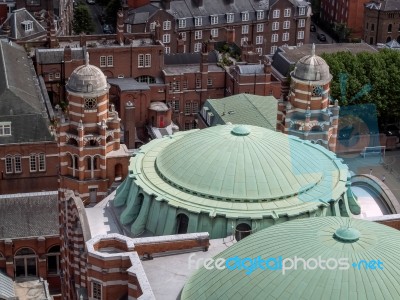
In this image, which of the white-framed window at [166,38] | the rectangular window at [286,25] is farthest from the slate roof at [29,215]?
the rectangular window at [286,25]

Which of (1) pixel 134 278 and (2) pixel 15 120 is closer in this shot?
(1) pixel 134 278

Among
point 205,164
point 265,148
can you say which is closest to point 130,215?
point 205,164

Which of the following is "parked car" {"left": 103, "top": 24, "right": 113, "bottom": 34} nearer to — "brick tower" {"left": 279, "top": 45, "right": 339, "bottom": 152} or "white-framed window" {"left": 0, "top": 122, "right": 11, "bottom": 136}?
"white-framed window" {"left": 0, "top": 122, "right": 11, "bottom": 136}

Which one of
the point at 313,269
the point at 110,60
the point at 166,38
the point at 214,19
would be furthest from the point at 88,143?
the point at 214,19

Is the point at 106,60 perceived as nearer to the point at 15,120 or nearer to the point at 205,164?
the point at 15,120

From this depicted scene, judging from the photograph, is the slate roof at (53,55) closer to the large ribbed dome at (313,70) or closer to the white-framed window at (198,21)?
the white-framed window at (198,21)

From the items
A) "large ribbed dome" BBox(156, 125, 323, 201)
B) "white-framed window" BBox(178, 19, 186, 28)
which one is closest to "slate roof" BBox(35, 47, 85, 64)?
"white-framed window" BBox(178, 19, 186, 28)
